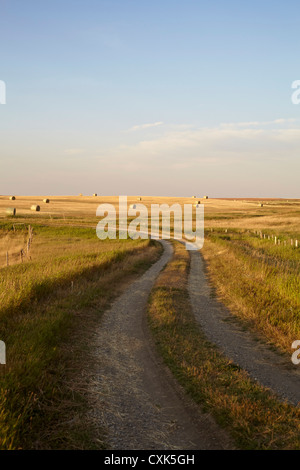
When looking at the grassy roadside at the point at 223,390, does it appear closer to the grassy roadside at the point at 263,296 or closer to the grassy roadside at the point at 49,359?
the grassy roadside at the point at 49,359

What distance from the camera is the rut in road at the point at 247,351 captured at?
764cm

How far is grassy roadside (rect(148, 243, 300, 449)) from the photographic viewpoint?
213 inches

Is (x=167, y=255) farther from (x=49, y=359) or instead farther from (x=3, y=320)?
(x=49, y=359)

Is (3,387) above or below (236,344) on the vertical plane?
above

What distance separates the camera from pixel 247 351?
9664 mm

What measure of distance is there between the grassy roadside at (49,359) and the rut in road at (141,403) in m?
0.35

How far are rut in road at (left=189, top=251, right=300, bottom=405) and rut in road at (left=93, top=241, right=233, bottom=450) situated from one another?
1900mm

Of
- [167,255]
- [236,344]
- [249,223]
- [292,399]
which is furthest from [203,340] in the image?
[249,223]

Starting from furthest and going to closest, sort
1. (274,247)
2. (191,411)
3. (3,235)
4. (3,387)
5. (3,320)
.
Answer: (3,235)
(274,247)
(3,320)
(191,411)
(3,387)

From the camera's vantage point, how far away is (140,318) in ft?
40.5

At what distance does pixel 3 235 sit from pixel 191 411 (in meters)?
43.8

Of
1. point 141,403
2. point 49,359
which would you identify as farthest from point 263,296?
point 49,359

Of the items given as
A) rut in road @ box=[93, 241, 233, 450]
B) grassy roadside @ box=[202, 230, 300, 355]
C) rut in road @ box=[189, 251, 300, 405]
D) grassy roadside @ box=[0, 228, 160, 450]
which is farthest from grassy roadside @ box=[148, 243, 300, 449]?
grassy roadside @ box=[202, 230, 300, 355]

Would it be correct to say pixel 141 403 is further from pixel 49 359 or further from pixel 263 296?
pixel 263 296
